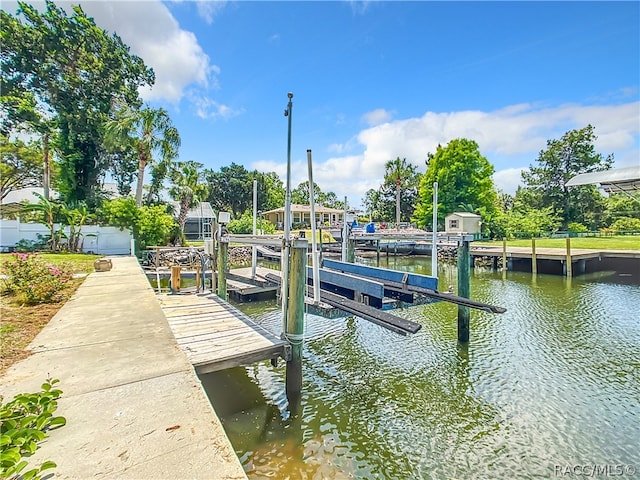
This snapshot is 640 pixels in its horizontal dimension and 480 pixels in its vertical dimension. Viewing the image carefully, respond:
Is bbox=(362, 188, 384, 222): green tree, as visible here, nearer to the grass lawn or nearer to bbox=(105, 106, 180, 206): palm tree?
bbox=(105, 106, 180, 206): palm tree

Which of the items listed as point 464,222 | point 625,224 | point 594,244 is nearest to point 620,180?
point 594,244

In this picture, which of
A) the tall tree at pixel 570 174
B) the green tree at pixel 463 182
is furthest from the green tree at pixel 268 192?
the tall tree at pixel 570 174

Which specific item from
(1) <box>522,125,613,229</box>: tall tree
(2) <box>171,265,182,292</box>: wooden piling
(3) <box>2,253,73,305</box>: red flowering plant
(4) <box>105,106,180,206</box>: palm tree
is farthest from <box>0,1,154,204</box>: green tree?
(1) <box>522,125,613,229</box>: tall tree

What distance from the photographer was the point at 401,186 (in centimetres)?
4997

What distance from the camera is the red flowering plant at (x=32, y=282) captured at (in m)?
6.41

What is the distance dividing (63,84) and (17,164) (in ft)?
28.3

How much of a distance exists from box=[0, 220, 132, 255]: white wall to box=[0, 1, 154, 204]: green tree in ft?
14.8

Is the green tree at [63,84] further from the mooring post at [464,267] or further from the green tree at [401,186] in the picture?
the green tree at [401,186]

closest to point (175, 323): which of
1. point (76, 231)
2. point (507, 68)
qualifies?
point (507, 68)

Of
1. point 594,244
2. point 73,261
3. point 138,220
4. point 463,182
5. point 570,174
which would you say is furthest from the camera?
point 570,174

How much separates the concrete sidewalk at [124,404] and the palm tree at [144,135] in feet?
72.9

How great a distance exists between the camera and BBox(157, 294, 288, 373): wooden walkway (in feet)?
14.5

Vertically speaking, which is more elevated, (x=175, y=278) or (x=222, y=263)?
(x=222, y=263)

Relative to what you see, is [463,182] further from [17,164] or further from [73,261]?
[17,164]
